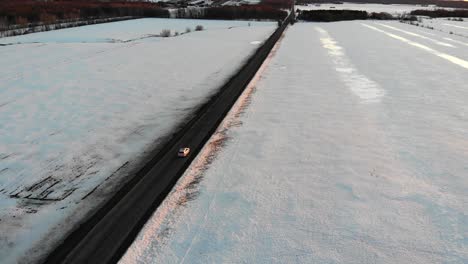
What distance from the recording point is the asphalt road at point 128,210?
140 inches

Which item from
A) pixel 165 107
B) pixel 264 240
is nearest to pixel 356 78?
pixel 165 107

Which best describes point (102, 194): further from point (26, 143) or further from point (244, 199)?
point (26, 143)

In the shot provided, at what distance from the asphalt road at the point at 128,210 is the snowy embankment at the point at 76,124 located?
257 mm

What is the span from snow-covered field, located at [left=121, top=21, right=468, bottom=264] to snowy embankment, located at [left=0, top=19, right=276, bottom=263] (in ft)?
3.78

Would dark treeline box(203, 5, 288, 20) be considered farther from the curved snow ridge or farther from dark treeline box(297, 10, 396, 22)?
the curved snow ridge

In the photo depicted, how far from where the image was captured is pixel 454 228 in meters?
3.90

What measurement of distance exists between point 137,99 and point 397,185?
675cm

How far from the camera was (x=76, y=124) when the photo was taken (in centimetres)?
779

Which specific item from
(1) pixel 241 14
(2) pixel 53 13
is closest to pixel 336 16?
(1) pixel 241 14

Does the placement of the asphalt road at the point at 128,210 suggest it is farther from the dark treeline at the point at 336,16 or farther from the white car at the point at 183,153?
the dark treeline at the point at 336,16

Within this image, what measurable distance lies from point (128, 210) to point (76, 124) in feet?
13.6

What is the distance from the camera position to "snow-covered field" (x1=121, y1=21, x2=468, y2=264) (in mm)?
3598

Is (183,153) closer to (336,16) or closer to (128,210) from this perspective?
(128,210)

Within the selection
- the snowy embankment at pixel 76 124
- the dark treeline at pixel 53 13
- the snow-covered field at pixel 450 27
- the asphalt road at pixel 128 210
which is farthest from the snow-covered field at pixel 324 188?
the dark treeline at pixel 53 13
